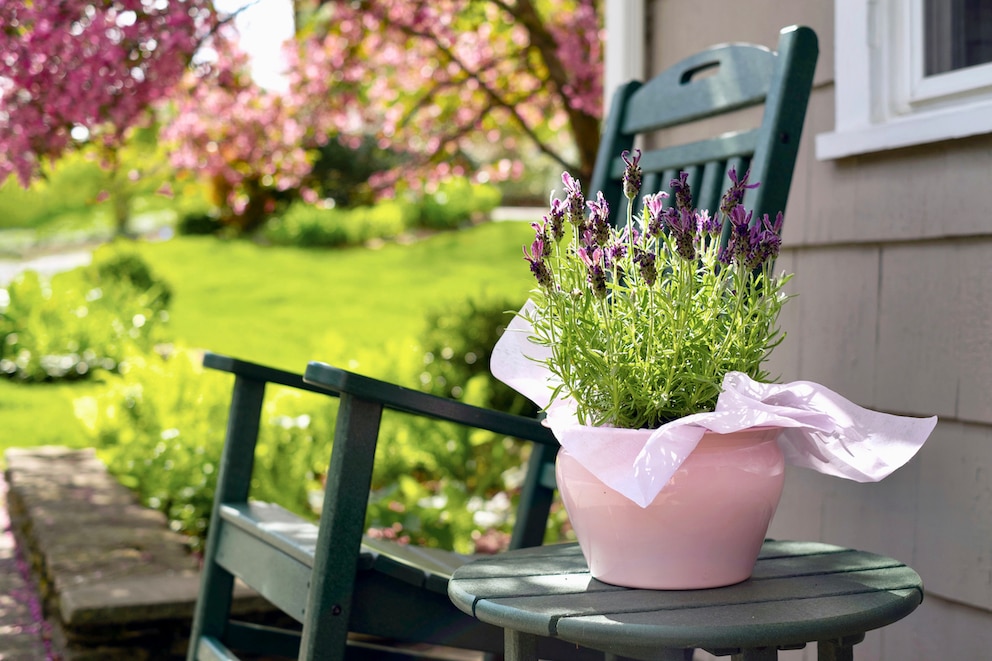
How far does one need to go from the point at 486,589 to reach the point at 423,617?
0.40 metres

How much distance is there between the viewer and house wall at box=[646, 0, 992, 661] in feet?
4.54

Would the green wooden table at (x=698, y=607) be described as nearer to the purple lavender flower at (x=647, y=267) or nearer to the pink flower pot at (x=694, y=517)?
the pink flower pot at (x=694, y=517)

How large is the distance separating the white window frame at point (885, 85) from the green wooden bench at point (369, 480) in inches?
6.5

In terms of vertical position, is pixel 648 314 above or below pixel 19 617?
above

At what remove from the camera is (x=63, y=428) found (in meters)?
5.03

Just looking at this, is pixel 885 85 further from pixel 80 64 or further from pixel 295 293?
pixel 295 293

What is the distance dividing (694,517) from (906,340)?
26.0 inches

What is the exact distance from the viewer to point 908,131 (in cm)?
Result: 146

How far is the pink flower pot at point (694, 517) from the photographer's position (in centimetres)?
98

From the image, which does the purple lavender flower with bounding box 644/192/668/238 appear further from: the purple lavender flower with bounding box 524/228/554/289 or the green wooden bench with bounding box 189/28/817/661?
the green wooden bench with bounding box 189/28/817/661

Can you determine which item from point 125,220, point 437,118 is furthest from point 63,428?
point 125,220

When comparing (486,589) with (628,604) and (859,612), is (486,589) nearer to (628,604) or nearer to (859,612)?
(628,604)

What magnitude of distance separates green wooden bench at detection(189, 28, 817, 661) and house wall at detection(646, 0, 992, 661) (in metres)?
0.22

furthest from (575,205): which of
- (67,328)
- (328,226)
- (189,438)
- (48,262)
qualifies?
(48,262)
